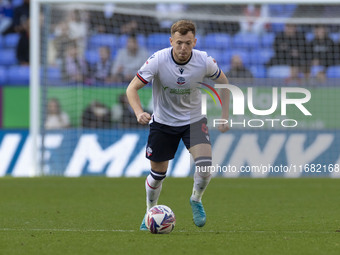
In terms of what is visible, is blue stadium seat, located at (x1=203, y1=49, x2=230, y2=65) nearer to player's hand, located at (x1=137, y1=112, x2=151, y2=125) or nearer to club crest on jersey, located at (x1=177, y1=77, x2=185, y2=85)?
club crest on jersey, located at (x1=177, y1=77, x2=185, y2=85)

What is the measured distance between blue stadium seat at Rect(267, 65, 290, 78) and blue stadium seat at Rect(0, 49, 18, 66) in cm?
638

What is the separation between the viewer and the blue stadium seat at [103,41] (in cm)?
1568

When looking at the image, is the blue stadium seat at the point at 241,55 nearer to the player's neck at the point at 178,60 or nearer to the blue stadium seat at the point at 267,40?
the blue stadium seat at the point at 267,40

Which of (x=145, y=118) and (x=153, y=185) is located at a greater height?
(x=145, y=118)

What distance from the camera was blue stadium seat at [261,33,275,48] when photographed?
15641mm

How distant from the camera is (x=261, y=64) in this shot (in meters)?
15.5

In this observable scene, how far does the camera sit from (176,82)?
6.75 metres

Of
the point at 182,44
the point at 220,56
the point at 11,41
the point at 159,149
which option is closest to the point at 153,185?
the point at 159,149

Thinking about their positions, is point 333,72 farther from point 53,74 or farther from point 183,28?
point 183,28

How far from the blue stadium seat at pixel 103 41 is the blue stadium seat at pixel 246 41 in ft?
8.25

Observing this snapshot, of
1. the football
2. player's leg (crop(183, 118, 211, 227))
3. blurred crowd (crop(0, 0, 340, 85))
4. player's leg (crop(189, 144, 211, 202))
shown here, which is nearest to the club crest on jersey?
player's leg (crop(183, 118, 211, 227))

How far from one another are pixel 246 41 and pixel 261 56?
1.81 feet

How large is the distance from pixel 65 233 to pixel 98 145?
8.09 metres

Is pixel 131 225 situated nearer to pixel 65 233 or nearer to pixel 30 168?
pixel 65 233
